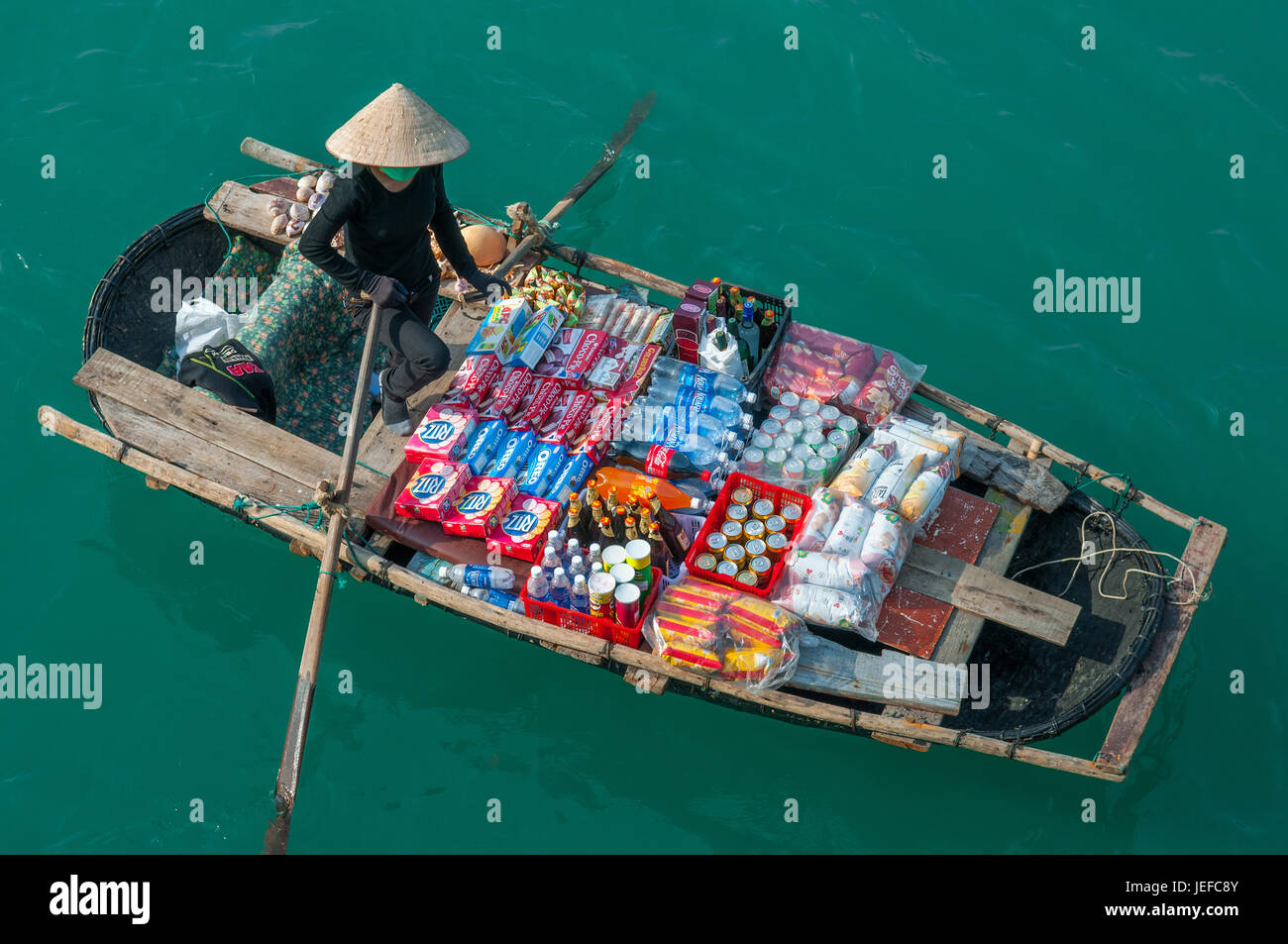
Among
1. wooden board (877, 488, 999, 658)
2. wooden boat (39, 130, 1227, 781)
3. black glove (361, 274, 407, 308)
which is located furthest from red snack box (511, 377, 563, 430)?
wooden board (877, 488, 999, 658)

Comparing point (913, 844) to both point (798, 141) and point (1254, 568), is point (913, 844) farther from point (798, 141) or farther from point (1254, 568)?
point (798, 141)

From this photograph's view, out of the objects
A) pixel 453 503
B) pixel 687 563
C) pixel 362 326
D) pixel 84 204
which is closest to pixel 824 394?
pixel 687 563

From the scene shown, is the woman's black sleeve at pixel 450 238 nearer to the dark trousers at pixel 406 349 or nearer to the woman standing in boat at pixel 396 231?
the woman standing in boat at pixel 396 231

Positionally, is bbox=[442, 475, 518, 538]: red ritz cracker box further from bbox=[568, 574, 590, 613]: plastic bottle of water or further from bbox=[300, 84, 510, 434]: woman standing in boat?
bbox=[300, 84, 510, 434]: woman standing in boat

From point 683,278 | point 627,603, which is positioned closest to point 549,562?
point 627,603

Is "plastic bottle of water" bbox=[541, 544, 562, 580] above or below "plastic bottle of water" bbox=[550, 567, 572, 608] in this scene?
above

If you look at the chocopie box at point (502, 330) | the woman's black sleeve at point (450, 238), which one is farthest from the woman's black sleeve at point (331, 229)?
the chocopie box at point (502, 330)

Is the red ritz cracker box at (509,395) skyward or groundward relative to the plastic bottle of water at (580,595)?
skyward
